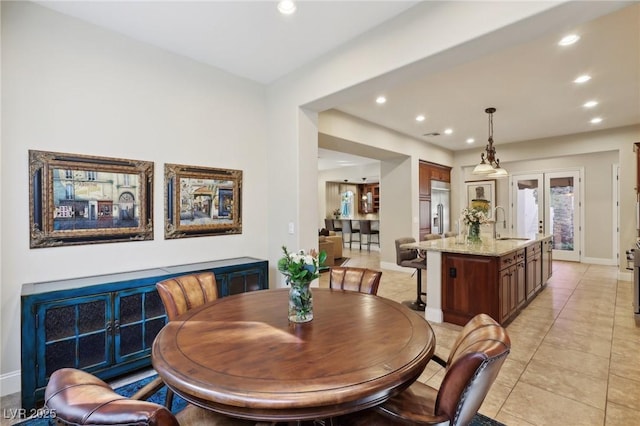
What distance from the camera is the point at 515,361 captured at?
2.79 m

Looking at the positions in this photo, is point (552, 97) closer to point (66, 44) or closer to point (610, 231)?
point (610, 231)

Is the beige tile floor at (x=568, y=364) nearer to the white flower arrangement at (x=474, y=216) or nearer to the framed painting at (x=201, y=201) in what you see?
the white flower arrangement at (x=474, y=216)

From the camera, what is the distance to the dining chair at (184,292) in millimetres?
2018

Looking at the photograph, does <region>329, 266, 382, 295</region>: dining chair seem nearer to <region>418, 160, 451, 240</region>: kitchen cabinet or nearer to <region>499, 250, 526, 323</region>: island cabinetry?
<region>499, 250, 526, 323</region>: island cabinetry

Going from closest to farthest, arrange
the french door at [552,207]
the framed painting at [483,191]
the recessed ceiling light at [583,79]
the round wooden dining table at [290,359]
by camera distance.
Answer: the round wooden dining table at [290,359], the recessed ceiling light at [583,79], the french door at [552,207], the framed painting at [483,191]

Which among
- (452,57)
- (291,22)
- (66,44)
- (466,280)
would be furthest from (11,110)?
(466,280)

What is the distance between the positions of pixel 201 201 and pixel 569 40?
401cm

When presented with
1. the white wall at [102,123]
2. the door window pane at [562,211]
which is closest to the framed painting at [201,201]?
the white wall at [102,123]

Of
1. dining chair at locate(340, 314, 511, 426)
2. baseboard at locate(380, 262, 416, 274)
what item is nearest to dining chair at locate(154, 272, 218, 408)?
dining chair at locate(340, 314, 511, 426)

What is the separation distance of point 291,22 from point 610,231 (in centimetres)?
840

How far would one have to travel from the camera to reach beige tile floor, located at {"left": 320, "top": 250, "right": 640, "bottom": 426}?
2.09 meters

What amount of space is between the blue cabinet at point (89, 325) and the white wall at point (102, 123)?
0.25m

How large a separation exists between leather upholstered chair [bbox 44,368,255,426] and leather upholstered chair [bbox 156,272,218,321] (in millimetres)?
1009

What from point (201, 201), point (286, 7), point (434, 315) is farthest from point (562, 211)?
point (201, 201)
